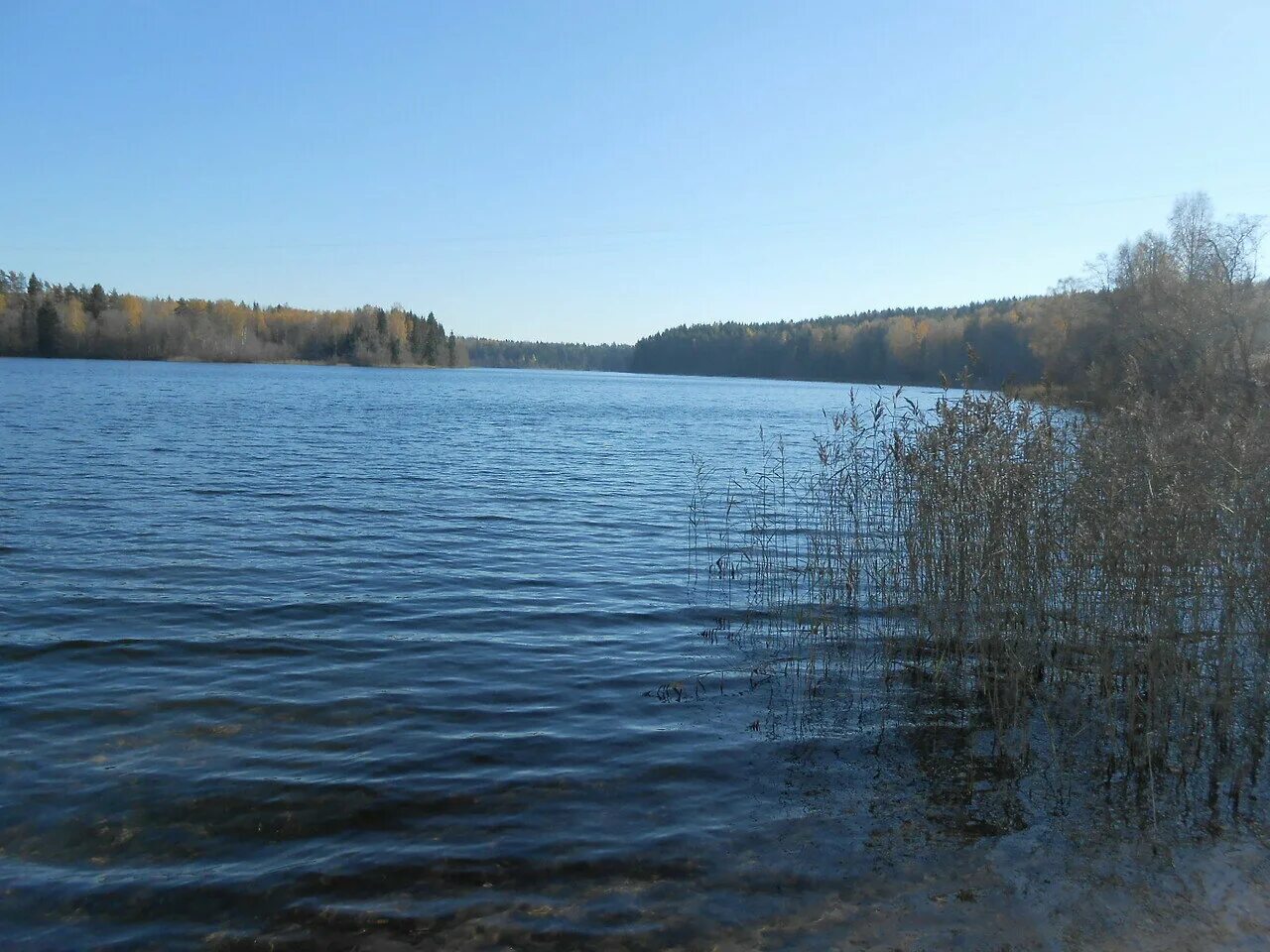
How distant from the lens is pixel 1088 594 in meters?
8.31

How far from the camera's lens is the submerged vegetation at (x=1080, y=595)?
22.2 feet

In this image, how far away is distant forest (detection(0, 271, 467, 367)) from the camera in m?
106

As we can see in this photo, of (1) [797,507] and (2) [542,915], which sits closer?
(2) [542,915]

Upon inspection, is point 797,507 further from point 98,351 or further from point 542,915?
point 98,351

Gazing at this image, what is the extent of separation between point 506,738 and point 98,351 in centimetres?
12353

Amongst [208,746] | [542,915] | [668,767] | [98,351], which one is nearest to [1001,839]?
[668,767]

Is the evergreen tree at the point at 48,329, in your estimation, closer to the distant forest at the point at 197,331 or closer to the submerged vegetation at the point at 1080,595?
the distant forest at the point at 197,331

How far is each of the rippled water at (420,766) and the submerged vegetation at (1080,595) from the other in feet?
3.60

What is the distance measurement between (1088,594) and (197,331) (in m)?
133

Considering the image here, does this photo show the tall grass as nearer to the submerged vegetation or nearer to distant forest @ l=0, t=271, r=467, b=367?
the submerged vegetation

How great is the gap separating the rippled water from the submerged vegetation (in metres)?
1.10

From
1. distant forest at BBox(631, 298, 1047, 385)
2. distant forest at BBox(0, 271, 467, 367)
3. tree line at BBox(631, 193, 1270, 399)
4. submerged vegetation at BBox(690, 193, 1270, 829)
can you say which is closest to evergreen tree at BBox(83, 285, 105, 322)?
distant forest at BBox(0, 271, 467, 367)

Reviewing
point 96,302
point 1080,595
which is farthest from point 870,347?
point 1080,595

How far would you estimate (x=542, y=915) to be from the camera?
5.11 metres
